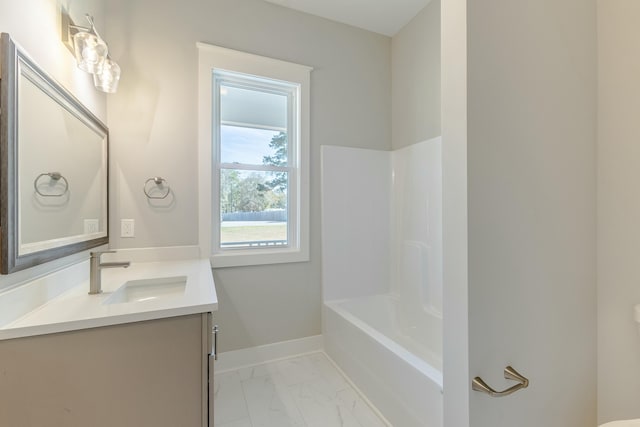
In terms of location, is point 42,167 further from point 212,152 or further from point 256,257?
point 256,257

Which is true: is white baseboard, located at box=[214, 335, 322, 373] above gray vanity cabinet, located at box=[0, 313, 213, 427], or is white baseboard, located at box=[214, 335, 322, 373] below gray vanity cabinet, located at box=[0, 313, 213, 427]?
below

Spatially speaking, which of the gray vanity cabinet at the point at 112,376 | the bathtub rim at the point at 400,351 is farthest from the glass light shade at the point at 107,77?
the bathtub rim at the point at 400,351

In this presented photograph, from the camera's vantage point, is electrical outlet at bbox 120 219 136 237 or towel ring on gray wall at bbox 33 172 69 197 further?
electrical outlet at bbox 120 219 136 237

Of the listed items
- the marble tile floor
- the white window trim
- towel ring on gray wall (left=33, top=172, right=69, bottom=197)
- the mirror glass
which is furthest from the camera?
the white window trim

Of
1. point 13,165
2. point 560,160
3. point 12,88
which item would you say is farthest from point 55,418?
point 560,160

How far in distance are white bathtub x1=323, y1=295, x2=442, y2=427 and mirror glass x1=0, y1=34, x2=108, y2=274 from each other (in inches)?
65.9

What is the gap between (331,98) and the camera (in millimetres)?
2412

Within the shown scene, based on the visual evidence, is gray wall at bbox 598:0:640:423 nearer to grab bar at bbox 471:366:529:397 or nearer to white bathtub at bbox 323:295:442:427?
grab bar at bbox 471:366:529:397

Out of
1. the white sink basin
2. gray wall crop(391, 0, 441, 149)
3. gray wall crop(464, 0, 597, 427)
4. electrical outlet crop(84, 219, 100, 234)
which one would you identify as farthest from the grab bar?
electrical outlet crop(84, 219, 100, 234)

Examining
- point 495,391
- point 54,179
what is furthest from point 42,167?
point 495,391

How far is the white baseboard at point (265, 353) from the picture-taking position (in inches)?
81.0

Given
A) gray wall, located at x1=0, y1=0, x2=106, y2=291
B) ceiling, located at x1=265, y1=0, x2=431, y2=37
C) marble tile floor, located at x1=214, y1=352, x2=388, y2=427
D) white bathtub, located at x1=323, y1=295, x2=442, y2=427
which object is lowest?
marble tile floor, located at x1=214, y1=352, x2=388, y2=427

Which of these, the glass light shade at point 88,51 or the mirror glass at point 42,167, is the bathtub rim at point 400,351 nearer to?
the mirror glass at point 42,167

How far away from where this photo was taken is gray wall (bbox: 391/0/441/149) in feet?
7.04
